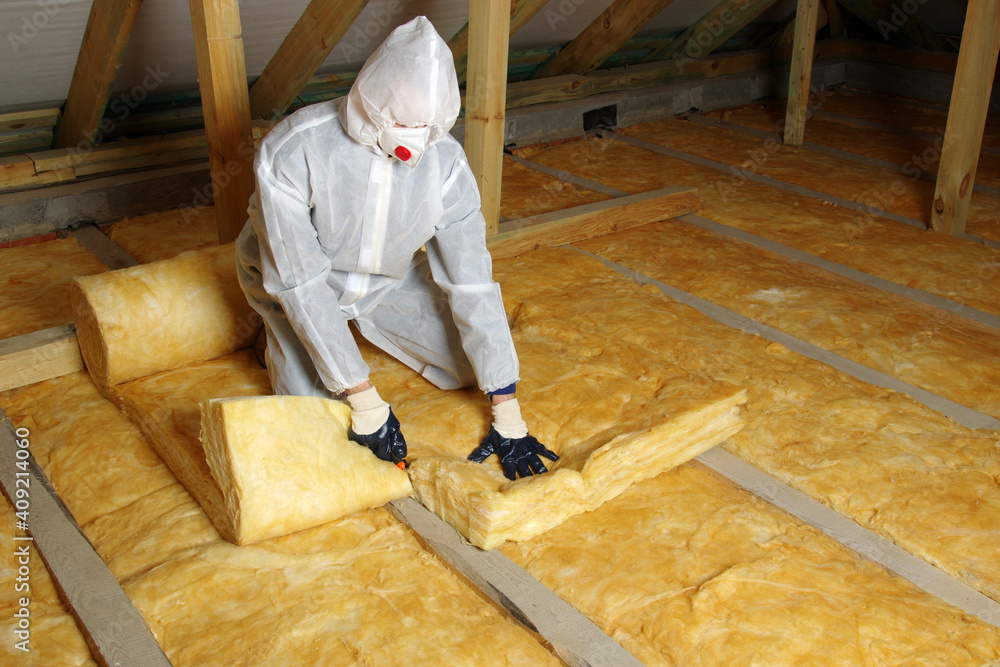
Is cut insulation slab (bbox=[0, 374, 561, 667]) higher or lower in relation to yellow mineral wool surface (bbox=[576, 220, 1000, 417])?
lower

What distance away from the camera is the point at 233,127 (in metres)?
2.75

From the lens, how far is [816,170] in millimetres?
4875

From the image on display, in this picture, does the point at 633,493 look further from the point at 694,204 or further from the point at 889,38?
the point at 889,38

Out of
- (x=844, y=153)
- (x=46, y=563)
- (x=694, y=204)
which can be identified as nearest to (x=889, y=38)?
(x=844, y=153)

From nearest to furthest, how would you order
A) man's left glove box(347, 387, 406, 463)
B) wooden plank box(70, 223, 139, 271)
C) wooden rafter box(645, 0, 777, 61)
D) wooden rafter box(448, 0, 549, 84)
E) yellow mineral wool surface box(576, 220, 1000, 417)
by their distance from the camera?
man's left glove box(347, 387, 406, 463) → yellow mineral wool surface box(576, 220, 1000, 417) → wooden plank box(70, 223, 139, 271) → wooden rafter box(448, 0, 549, 84) → wooden rafter box(645, 0, 777, 61)

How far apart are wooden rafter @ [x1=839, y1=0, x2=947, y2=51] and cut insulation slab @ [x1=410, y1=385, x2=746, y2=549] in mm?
5305

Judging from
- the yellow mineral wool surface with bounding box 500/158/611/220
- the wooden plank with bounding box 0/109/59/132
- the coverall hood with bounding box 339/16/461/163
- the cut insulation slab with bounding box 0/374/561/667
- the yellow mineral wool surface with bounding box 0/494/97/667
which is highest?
the coverall hood with bounding box 339/16/461/163

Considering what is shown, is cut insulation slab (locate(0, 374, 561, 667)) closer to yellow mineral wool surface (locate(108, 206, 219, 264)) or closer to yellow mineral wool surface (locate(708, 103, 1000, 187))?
yellow mineral wool surface (locate(108, 206, 219, 264))

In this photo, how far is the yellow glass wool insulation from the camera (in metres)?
2.48

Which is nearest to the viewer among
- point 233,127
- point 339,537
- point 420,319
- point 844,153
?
point 339,537

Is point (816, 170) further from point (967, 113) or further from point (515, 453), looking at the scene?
point (515, 453)

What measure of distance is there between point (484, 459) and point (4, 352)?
61.6 inches

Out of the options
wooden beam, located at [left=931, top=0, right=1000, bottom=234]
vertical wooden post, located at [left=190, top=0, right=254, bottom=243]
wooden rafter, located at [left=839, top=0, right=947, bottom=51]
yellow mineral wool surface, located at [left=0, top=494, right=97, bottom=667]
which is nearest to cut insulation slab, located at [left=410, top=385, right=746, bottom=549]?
yellow mineral wool surface, located at [left=0, top=494, right=97, bottom=667]

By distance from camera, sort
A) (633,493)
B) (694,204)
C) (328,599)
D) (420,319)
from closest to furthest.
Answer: (328,599) → (633,493) → (420,319) → (694,204)
